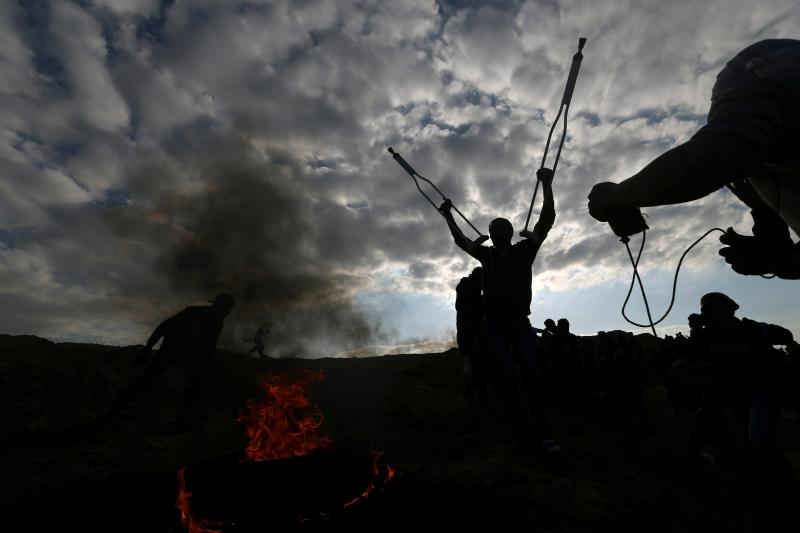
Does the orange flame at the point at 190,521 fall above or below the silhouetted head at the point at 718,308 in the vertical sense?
below

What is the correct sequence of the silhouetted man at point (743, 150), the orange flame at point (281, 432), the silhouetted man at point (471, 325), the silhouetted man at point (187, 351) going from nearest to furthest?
the silhouetted man at point (743, 150) < the orange flame at point (281, 432) < the silhouetted man at point (187, 351) < the silhouetted man at point (471, 325)

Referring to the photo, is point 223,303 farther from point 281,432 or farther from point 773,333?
point 773,333

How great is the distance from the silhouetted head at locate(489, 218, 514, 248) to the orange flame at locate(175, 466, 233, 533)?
391cm

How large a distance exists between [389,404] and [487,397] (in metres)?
2.03

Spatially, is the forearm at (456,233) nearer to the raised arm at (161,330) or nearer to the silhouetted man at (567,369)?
the silhouetted man at (567,369)

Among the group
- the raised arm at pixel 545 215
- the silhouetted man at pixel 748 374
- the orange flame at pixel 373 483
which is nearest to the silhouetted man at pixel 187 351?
the orange flame at pixel 373 483

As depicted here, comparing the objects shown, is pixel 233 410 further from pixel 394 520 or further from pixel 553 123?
pixel 553 123

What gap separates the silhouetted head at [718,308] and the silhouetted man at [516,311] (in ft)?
6.48

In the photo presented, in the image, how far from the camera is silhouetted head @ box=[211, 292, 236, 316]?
8117mm

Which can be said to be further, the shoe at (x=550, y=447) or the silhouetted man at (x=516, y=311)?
the silhouetted man at (x=516, y=311)

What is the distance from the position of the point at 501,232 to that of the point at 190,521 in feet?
13.8

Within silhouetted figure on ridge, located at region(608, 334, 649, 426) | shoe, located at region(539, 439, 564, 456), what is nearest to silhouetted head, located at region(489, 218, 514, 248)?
shoe, located at region(539, 439, 564, 456)

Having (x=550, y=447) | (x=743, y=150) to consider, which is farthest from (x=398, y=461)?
(x=743, y=150)

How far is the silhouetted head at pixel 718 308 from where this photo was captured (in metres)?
4.57
